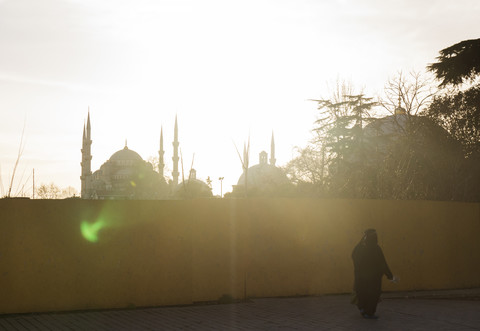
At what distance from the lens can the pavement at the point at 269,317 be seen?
25.9ft

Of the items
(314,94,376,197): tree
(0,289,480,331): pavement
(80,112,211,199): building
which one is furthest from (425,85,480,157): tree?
(80,112,211,199): building

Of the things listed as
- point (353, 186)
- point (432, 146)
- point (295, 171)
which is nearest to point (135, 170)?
point (295, 171)

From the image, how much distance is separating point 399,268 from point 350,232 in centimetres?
148

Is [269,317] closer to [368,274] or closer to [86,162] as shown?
[368,274]

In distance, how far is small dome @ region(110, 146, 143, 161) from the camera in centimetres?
10912

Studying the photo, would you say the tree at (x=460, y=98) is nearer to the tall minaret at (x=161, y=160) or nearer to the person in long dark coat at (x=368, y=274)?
the person in long dark coat at (x=368, y=274)

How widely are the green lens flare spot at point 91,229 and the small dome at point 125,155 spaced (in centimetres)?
10069

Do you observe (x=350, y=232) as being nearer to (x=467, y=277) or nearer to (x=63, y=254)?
(x=467, y=277)

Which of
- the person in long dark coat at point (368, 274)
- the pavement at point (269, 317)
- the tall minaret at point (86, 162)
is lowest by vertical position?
the pavement at point (269, 317)

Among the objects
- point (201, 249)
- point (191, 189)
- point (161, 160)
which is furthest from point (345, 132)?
point (161, 160)

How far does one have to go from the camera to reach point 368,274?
9062mm

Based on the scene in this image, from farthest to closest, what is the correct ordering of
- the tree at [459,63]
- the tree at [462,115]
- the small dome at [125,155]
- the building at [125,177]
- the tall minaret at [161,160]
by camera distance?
the small dome at [125,155]
the tall minaret at [161,160]
the building at [125,177]
the tree at [462,115]
the tree at [459,63]

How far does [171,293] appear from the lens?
982 centimetres

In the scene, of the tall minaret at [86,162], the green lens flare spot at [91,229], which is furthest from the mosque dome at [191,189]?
the tall minaret at [86,162]
